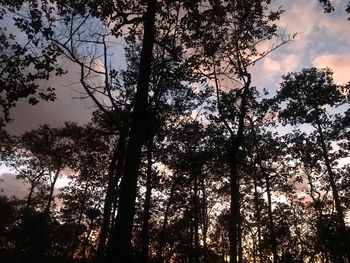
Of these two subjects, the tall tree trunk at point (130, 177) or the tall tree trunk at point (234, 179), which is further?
the tall tree trunk at point (234, 179)

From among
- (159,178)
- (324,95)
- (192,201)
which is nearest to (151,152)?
(159,178)

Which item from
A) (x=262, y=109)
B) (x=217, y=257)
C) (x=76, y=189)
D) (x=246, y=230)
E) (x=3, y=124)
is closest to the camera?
(x=3, y=124)

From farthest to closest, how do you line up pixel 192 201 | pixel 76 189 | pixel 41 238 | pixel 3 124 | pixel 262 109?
pixel 76 189 → pixel 192 201 → pixel 41 238 → pixel 262 109 → pixel 3 124

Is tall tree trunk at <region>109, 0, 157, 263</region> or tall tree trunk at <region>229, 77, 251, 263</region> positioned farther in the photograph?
tall tree trunk at <region>229, 77, 251, 263</region>

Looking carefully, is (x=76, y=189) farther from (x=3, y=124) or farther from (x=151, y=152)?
(x=3, y=124)

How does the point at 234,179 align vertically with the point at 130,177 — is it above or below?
above

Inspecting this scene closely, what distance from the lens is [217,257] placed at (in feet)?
167

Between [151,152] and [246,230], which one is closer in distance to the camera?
[151,152]

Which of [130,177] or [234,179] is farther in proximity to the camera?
[234,179]

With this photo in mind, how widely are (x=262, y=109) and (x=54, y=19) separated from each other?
54.3ft

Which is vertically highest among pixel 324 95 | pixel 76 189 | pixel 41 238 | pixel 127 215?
pixel 324 95

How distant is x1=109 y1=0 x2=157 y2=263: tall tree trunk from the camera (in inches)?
313

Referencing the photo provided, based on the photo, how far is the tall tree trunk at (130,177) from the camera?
795cm

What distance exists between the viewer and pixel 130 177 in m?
8.59
